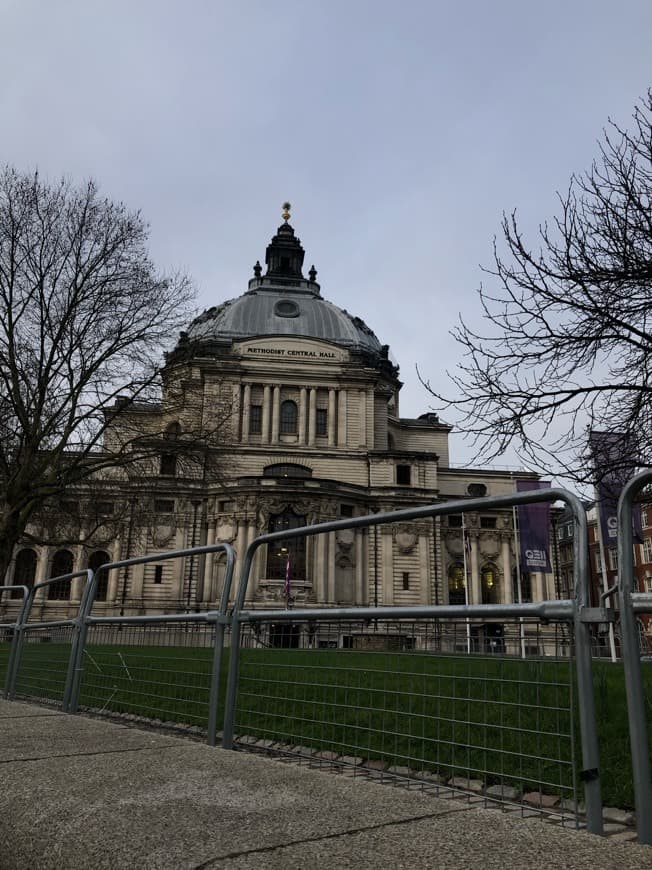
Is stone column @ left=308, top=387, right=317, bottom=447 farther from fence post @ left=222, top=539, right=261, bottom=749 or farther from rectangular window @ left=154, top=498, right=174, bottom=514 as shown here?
fence post @ left=222, top=539, right=261, bottom=749

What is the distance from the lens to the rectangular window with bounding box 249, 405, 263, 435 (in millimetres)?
61781

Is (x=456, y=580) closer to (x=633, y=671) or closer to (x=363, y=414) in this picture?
(x=363, y=414)

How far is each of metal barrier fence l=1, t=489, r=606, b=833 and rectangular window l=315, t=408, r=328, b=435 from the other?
180 feet

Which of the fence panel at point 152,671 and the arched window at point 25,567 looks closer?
the fence panel at point 152,671

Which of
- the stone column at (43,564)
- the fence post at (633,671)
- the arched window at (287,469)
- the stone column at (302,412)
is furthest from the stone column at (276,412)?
the fence post at (633,671)

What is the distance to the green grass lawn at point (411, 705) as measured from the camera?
376 cm

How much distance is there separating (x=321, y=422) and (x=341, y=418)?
1881mm

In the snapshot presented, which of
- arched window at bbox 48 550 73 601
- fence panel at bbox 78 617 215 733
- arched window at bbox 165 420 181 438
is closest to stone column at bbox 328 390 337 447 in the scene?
arched window at bbox 48 550 73 601

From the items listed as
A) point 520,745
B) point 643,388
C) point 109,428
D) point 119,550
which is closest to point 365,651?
point 520,745

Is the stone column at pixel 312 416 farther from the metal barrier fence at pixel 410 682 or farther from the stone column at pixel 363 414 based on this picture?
the metal barrier fence at pixel 410 682

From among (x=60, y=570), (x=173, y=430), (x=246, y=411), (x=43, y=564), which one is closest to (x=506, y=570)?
(x=246, y=411)

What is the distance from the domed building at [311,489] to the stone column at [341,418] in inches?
4.3

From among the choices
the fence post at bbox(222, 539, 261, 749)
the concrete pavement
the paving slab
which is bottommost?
the paving slab

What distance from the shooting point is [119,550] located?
56031mm
